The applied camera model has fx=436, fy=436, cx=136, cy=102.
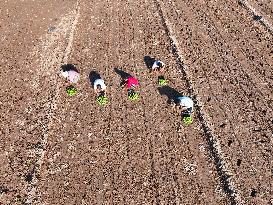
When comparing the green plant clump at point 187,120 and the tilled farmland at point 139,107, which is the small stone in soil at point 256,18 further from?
the green plant clump at point 187,120

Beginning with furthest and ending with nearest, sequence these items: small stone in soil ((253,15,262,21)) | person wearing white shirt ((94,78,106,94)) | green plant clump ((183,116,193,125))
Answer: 1. small stone in soil ((253,15,262,21))
2. person wearing white shirt ((94,78,106,94))
3. green plant clump ((183,116,193,125))

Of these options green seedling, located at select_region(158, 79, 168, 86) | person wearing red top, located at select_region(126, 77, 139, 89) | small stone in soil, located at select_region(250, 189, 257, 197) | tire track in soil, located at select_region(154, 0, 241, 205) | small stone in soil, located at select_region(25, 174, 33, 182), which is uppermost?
person wearing red top, located at select_region(126, 77, 139, 89)

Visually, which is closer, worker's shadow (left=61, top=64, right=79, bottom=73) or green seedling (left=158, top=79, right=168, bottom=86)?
green seedling (left=158, top=79, right=168, bottom=86)

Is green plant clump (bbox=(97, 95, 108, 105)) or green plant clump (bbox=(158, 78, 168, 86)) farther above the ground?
green plant clump (bbox=(158, 78, 168, 86))

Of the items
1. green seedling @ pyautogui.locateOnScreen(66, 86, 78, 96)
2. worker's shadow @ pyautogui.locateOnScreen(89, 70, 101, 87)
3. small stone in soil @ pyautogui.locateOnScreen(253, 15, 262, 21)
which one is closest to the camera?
green seedling @ pyautogui.locateOnScreen(66, 86, 78, 96)

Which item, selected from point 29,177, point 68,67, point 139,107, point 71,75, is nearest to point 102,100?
point 139,107

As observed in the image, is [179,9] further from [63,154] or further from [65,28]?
[63,154]

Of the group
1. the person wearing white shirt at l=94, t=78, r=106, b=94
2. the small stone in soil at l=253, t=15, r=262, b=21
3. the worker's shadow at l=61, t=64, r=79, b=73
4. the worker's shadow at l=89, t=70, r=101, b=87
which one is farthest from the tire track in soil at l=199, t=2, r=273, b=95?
the worker's shadow at l=61, t=64, r=79, b=73

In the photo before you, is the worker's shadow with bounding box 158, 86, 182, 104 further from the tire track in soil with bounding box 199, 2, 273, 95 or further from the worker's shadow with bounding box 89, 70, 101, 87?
the tire track in soil with bounding box 199, 2, 273, 95
